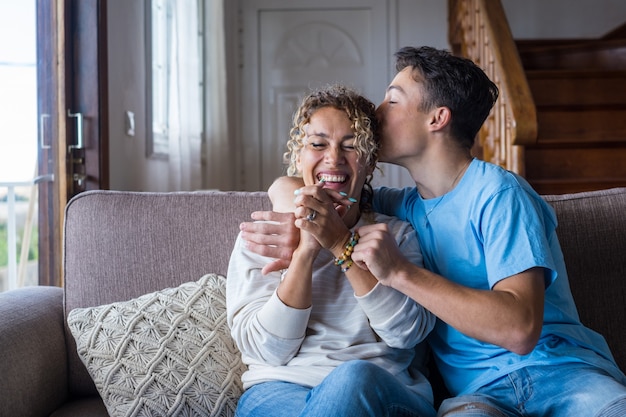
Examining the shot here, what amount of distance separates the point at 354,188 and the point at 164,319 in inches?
21.2

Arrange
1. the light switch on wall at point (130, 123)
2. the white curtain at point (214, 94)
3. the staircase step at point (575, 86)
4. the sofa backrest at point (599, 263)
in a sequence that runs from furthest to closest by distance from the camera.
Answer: the white curtain at point (214, 94), the staircase step at point (575, 86), the light switch on wall at point (130, 123), the sofa backrest at point (599, 263)

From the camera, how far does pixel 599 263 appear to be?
177cm

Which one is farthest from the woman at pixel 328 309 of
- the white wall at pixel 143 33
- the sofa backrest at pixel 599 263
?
the white wall at pixel 143 33

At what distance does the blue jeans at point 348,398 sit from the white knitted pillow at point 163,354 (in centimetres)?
17

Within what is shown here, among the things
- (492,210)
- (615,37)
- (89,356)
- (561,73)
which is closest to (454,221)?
(492,210)

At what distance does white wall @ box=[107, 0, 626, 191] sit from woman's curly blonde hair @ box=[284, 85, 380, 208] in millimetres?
1644

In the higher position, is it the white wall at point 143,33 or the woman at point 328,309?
the white wall at point 143,33

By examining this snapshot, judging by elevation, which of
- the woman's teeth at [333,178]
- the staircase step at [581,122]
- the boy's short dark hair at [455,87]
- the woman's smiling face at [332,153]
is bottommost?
the woman's teeth at [333,178]

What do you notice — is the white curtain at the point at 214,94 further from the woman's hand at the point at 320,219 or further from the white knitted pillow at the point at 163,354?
the woman's hand at the point at 320,219

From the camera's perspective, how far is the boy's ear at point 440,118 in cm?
155

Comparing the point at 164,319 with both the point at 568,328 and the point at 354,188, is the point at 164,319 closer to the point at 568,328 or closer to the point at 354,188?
the point at 354,188

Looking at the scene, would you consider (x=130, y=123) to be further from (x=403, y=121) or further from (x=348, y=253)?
(x=348, y=253)

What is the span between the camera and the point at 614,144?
143 inches

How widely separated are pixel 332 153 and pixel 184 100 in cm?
258
